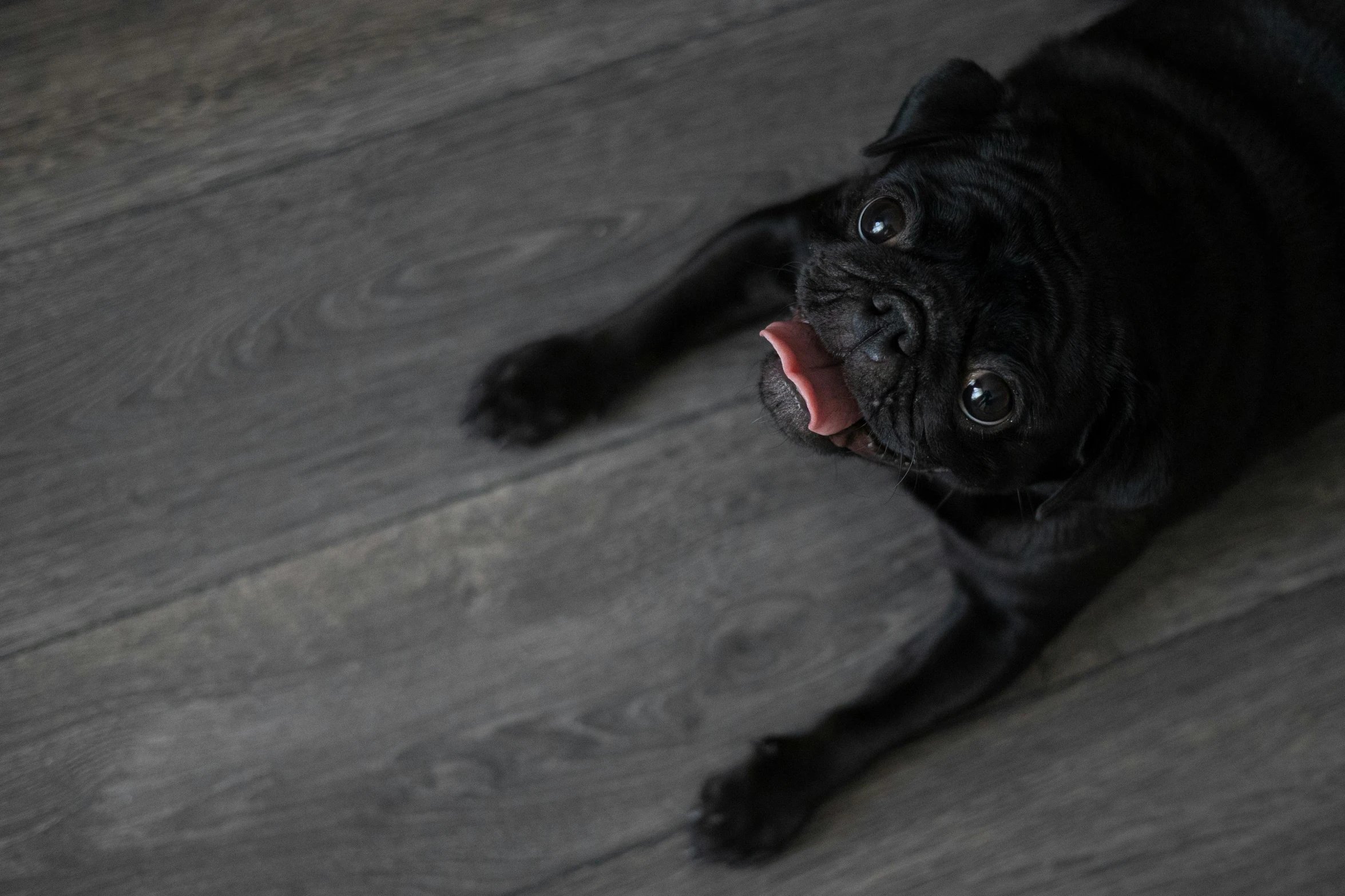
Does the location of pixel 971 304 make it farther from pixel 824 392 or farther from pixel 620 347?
pixel 620 347

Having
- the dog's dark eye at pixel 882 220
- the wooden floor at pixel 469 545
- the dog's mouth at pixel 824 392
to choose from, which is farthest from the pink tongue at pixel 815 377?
the wooden floor at pixel 469 545

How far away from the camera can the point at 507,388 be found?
1.79 m

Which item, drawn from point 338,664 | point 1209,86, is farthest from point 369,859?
point 1209,86

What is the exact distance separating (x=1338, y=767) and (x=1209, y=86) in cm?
113

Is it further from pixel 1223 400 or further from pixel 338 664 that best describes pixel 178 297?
pixel 1223 400

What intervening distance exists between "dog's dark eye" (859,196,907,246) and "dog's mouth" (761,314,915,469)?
0.14 metres

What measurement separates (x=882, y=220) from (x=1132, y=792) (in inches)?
42.7

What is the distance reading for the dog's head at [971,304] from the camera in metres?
1.30

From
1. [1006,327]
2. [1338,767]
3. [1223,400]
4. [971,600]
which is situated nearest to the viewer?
[1006,327]

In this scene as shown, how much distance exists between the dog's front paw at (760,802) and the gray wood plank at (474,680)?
0.19 feet

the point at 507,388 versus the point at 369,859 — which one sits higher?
the point at 507,388

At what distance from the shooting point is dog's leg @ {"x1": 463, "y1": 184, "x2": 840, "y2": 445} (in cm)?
177

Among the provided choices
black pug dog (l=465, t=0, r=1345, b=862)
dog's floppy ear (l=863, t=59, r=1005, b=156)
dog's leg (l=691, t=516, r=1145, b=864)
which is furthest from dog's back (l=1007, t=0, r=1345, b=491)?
dog's leg (l=691, t=516, r=1145, b=864)

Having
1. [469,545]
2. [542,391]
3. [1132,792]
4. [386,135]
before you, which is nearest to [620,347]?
[542,391]
